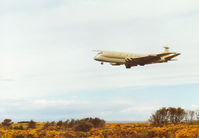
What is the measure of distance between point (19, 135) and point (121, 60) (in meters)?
14.0

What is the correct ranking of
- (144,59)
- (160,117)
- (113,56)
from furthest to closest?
(160,117) → (113,56) → (144,59)

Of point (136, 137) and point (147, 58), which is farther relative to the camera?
point (147, 58)

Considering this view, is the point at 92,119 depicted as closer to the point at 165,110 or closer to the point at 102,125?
the point at 102,125

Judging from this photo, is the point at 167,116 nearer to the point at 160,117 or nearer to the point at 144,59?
the point at 160,117

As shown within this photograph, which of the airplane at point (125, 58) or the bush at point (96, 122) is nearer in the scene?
the airplane at point (125, 58)

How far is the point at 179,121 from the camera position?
41188 mm

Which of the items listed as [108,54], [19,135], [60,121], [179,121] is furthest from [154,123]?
[19,135]

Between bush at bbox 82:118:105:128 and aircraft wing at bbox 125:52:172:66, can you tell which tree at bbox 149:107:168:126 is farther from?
aircraft wing at bbox 125:52:172:66

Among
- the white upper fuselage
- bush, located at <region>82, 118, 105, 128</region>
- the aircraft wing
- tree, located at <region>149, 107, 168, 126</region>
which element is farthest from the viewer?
bush, located at <region>82, 118, 105, 128</region>

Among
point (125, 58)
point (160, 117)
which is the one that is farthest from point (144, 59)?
point (160, 117)

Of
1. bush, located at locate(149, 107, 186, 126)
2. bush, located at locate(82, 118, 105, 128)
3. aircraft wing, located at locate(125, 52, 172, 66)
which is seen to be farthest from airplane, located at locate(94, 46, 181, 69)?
bush, located at locate(82, 118, 105, 128)

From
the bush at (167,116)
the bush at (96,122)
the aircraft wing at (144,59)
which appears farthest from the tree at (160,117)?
the aircraft wing at (144,59)

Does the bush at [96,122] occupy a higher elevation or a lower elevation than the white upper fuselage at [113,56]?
lower

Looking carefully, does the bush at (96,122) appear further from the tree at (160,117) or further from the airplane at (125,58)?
the airplane at (125,58)
